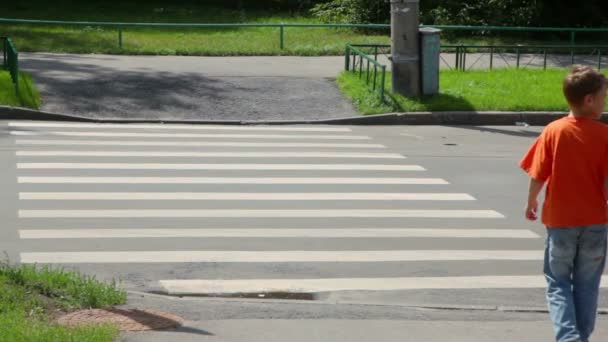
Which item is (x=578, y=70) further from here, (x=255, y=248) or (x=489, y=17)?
(x=489, y=17)

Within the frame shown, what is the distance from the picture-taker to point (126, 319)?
290 inches

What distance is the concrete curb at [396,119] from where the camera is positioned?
1877 centimetres

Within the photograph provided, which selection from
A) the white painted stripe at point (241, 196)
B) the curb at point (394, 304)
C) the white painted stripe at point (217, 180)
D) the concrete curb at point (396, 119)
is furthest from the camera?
the concrete curb at point (396, 119)

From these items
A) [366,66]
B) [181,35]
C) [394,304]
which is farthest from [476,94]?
[394,304]

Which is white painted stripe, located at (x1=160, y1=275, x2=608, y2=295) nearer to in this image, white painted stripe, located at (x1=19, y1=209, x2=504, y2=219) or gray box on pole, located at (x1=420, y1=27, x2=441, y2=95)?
white painted stripe, located at (x1=19, y1=209, x2=504, y2=219)

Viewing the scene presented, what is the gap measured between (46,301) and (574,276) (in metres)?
3.36

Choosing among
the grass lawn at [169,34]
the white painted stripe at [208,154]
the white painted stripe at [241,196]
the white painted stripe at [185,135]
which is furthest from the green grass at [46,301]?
the grass lawn at [169,34]

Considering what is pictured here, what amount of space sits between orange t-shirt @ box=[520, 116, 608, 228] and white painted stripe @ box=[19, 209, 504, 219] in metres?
5.35

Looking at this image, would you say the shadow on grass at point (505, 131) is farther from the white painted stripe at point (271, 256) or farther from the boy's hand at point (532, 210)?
the boy's hand at point (532, 210)

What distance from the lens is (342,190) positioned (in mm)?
13141

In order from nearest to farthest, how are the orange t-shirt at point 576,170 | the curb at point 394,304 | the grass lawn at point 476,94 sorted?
1. the orange t-shirt at point 576,170
2. the curb at point 394,304
3. the grass lawn at point 476,94

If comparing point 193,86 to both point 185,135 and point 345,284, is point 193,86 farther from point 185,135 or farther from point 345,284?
point 345,284

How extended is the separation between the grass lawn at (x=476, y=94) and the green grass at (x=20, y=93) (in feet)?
17.7

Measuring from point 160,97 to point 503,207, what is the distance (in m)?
9.52
